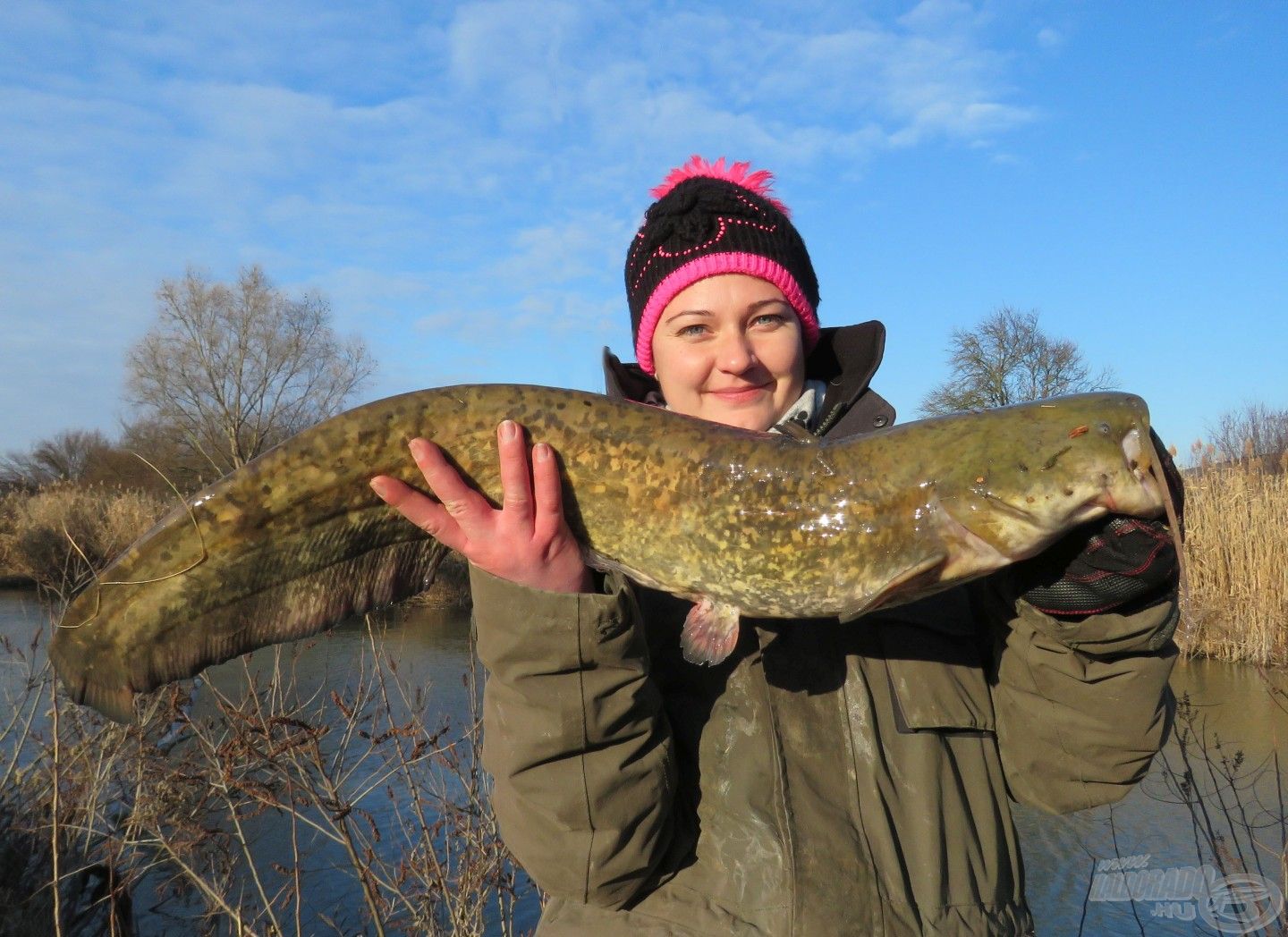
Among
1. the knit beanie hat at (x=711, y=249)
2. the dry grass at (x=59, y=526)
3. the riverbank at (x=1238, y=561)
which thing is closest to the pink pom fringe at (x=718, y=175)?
the knit beanie hat at (x=711, y=249)

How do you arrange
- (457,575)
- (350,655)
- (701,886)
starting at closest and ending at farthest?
(701,886)
(350,655)
(457,575)

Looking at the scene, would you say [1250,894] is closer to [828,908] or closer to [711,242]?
[828,908]

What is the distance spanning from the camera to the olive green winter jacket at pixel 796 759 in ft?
5.64

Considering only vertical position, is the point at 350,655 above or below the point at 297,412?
below

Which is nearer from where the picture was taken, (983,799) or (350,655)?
(983,799)

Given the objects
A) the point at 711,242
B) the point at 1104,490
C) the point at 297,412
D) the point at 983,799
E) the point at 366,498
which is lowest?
the point at 983,799

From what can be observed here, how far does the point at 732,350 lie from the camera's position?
2.29 meters

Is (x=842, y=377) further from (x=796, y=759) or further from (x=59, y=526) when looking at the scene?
(x=59, y=526)

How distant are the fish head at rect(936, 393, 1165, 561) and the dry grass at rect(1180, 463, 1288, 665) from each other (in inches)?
295

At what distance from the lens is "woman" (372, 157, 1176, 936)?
1720mm

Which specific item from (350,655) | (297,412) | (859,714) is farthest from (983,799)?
(297,412)

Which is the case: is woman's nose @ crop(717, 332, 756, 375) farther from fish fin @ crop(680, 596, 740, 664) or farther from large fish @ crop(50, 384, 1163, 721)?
fish fin @ crop(680, 596, 740, 664)

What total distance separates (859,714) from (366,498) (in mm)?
1260

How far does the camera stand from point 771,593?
1933mm
